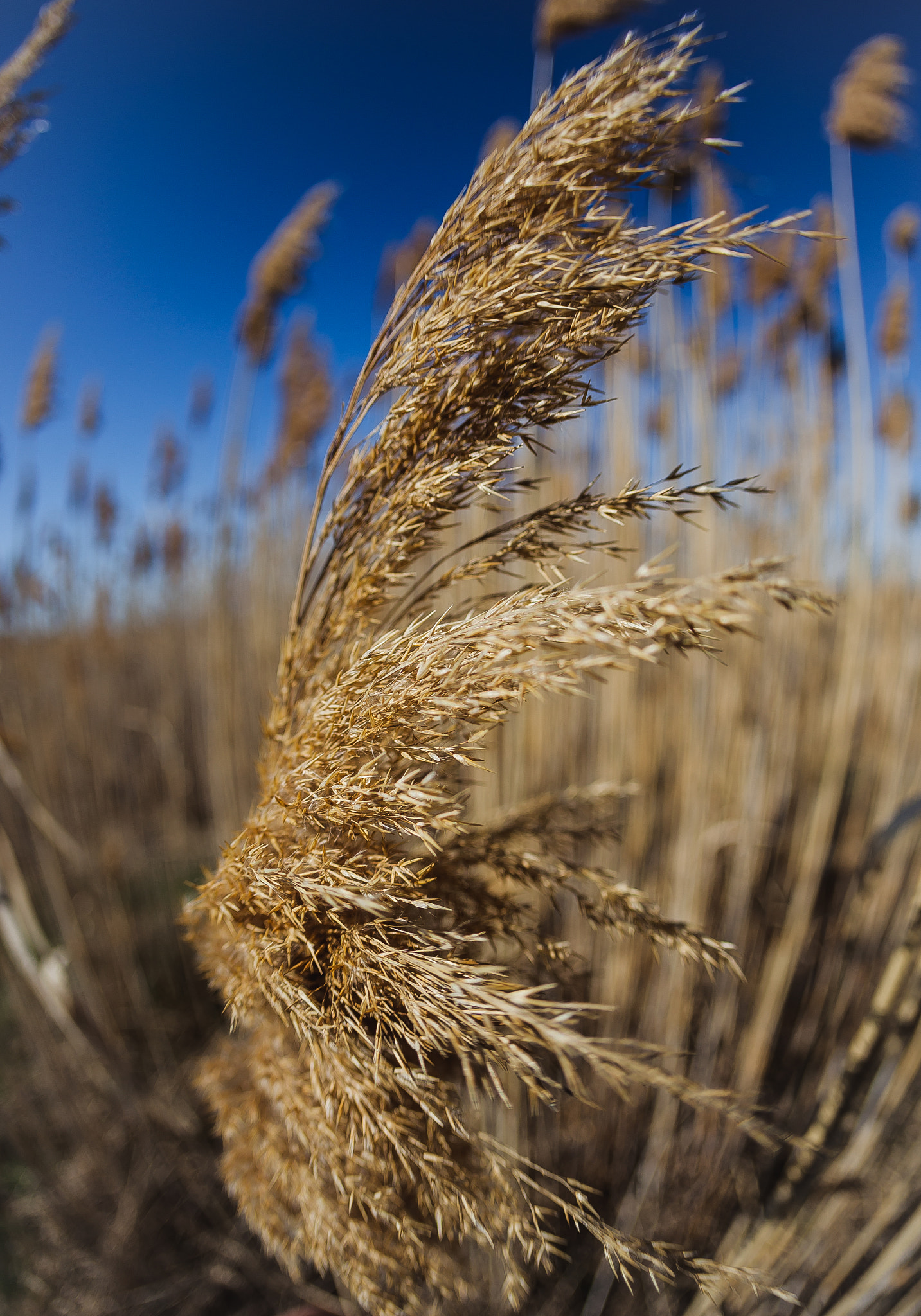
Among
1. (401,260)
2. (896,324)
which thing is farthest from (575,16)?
(896,324)

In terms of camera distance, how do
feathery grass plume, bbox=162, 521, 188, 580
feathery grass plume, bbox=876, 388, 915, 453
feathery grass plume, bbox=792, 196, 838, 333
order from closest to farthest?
1. feathery grass plume, bbox=792, 196, 838, 333
2. feathery grass plume, bbox=876, 388, 915, 453
3. feathery grass plume, bbox=162, 521, 188, 580

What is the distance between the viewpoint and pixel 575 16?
1.12m

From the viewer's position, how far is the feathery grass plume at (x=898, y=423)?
7.63 feet

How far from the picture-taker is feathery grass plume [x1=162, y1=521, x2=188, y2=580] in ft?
10.0

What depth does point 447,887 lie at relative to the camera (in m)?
0.50

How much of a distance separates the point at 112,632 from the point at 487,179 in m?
2.94

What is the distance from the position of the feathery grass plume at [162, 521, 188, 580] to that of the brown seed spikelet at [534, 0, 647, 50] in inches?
98.1

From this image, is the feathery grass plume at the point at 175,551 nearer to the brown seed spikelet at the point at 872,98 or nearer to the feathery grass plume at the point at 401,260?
the feathery grass plume at the point at 401,260

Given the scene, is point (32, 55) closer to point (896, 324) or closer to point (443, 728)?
point (443, 728)

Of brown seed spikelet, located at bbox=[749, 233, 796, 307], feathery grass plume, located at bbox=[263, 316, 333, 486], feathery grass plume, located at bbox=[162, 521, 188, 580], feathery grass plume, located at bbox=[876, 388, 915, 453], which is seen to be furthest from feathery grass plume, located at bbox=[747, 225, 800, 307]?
feathery grass plume, located at bbox=[162, 521, 188, 580]

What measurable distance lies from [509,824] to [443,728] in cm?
20

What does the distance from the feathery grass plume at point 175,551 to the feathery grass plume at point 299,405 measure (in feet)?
2.69

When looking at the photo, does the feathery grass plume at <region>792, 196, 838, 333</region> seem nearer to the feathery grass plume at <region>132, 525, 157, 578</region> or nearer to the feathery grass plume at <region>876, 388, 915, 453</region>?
the feathery grass plume at <region>876, 388, 915, 453</region>

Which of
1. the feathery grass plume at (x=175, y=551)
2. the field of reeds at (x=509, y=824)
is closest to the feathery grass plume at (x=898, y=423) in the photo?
the field of reeds at (x=509, y=824)
